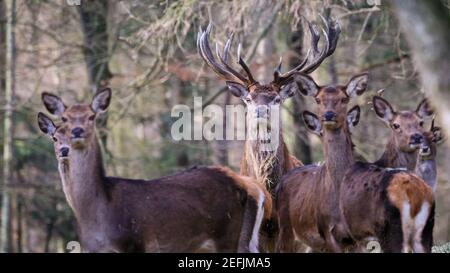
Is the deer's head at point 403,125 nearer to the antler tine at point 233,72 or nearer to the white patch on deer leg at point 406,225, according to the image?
the antler tine at point 233,72

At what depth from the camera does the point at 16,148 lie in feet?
70.1

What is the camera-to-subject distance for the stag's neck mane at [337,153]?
10359mm

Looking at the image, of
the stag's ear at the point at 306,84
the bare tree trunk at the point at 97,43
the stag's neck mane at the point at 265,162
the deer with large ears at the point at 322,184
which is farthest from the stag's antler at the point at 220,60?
the bare tree trunk at the point at 97,43

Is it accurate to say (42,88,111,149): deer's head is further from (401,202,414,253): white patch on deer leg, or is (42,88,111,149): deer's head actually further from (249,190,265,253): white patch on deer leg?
(401,202,414,253): white patch on deer leg

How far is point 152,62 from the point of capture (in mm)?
20109

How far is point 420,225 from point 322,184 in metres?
1.80

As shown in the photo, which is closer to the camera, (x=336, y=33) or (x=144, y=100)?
(x=336, y=33)

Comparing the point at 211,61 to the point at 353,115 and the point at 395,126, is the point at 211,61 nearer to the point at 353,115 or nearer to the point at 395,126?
the point at 353,115

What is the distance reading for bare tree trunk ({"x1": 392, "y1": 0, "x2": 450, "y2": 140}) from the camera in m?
5.34

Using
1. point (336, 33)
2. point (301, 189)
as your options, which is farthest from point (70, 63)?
point (301, 189)

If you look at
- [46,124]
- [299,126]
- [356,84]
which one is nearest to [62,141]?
[46,124]

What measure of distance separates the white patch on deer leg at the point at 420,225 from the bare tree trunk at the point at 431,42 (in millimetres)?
3509

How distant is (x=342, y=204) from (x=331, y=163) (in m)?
0.70
